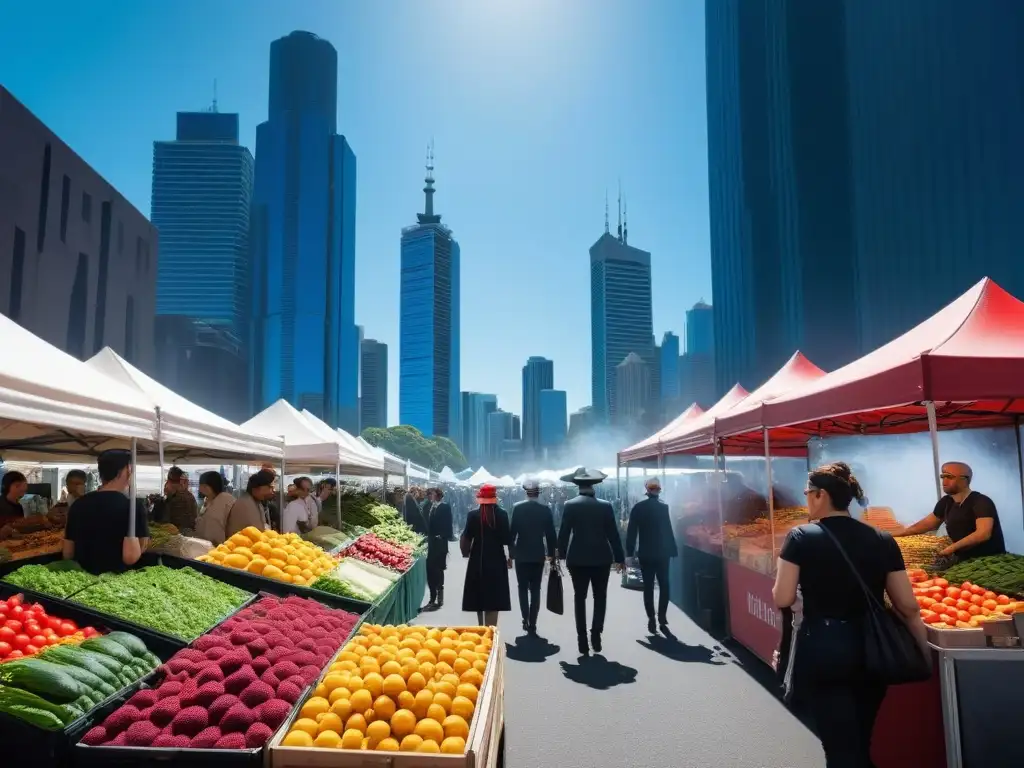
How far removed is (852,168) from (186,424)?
58363 millimetres

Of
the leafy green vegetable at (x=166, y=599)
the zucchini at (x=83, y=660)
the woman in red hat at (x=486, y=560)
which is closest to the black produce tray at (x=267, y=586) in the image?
the leafy green vegetable at (x=166, y=599)

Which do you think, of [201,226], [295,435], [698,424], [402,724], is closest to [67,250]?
[295,435]

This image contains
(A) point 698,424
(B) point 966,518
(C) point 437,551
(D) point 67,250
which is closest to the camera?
(B) point 966,518

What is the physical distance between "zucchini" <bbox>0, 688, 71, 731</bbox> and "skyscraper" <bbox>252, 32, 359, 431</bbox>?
6604 inches

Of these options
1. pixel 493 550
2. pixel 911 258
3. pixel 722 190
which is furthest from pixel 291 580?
pixel 722 190

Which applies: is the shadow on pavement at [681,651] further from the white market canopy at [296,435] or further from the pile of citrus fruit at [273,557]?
the white market canopy at [296,435]

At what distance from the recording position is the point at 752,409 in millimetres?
7324

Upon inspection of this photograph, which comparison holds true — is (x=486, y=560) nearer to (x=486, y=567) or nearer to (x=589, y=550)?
(x=486, y=567)

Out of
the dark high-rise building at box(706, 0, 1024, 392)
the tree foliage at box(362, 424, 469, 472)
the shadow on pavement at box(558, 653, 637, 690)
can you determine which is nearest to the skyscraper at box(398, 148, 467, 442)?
the tree foliage at box(362, 424, 469, 472)

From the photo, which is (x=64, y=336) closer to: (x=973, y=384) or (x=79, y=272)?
(x=79, y=272)

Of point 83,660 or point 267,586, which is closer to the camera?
point 83,660

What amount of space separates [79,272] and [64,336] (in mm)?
5771

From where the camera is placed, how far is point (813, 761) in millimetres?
4660

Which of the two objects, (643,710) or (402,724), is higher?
(402,724)
